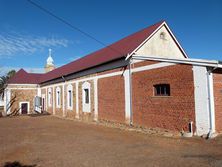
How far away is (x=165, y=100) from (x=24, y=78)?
30.1 m

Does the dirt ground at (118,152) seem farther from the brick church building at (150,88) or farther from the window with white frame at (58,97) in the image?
the window with white frame at (58,97)

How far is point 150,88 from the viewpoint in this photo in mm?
14008

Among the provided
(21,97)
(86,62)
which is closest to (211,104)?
(86,62)

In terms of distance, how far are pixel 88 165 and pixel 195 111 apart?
621cm

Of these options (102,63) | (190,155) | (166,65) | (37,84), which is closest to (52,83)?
(37,84)

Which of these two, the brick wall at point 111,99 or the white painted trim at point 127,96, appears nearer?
the white painted trim at point 127,96

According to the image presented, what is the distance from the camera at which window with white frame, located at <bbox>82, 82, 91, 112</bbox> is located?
21.3 meters

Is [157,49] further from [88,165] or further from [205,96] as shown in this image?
[88,165]

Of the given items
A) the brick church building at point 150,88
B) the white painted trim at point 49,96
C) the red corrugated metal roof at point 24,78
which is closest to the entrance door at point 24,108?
the red corrugated metal roof at point 24,78

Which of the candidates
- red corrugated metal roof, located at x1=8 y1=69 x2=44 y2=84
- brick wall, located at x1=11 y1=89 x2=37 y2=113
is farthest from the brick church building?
red corrugated metal roof, located at x1=8 y1=69 x2=44 y2=84

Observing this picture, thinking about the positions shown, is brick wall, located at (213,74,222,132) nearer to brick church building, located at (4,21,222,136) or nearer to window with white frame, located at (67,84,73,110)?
brick church building, located at (4,21,222,136)

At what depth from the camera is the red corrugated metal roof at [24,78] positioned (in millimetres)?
36325

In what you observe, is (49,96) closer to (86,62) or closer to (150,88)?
(86,62)

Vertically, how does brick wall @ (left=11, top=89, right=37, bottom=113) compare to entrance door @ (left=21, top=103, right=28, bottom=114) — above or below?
above
